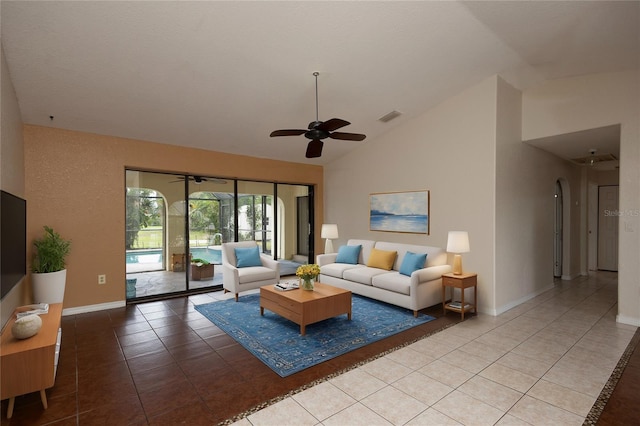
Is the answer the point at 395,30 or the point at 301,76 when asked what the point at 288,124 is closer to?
the point at 301,76

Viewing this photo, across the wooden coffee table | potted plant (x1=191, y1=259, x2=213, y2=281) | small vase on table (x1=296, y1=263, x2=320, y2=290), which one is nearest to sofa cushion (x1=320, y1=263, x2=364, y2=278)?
the wooden coffee table

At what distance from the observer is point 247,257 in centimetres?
576

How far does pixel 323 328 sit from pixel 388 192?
3.09 m

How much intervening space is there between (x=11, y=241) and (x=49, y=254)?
150 cm

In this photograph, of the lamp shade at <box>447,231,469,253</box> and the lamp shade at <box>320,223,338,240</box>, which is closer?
the lamp shade at <box>447,231,469,253</box>

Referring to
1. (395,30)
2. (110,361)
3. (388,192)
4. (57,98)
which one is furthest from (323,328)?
(57,98)

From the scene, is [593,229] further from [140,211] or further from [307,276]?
[140,211]

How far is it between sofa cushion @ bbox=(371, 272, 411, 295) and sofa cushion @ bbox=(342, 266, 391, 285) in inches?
4.8

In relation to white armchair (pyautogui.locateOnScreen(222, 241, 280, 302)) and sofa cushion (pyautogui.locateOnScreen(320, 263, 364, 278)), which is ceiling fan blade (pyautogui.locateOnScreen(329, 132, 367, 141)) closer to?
sofa cushion (pyautogui.locateOnScreen(320, 263, 364, 278))

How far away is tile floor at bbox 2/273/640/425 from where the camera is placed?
232cm

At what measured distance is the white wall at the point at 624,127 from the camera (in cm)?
416

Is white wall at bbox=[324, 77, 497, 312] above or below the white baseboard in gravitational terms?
above

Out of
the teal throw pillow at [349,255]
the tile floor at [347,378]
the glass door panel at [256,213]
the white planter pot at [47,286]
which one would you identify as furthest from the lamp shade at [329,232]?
the white planter pot at [47,286]

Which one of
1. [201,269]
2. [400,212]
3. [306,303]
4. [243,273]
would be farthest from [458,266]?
[201,269]
